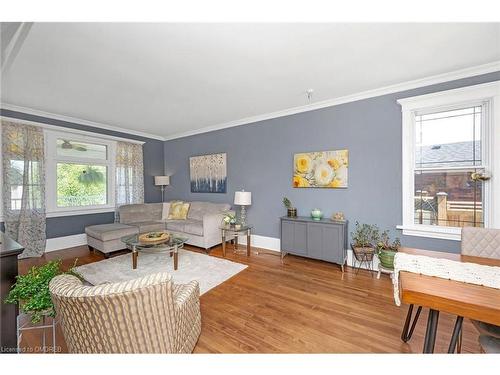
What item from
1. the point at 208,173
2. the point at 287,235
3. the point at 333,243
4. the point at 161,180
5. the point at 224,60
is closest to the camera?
the point at 224,60

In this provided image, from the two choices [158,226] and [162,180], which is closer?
[158,226]

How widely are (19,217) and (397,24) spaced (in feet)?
18.3

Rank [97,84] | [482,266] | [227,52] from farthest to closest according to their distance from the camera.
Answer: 1. [97,84]
2. [227,52]
3. [482,266]

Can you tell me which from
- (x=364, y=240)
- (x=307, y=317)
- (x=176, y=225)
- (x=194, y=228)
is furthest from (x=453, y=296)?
(x=176, y=225)

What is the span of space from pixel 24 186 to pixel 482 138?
6.54 m

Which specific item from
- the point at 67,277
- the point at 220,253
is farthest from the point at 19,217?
the point at 67,277

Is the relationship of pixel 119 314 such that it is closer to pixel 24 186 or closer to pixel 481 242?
A: pixel 481 242

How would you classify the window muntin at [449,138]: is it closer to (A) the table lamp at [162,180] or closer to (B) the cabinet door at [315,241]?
(B) the cabinet door at [315,241]

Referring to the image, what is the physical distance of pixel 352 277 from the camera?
2664 millimetres

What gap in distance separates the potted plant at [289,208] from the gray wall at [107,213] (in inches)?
145

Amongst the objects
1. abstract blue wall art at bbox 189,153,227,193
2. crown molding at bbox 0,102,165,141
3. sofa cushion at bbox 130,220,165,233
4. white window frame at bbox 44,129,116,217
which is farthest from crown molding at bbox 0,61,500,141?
sofa cushion at bbox 130,220,165,233

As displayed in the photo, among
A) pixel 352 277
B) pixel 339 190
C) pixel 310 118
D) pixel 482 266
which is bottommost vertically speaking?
pixel 352 277

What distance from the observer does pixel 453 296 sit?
986mm

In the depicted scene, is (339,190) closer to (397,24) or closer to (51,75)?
(397,24)
